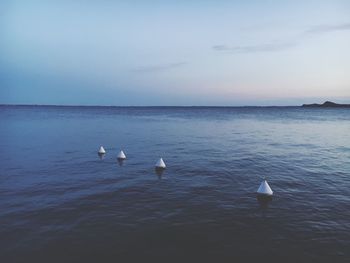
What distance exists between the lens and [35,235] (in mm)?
9531

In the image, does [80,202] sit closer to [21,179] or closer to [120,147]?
[21,179]

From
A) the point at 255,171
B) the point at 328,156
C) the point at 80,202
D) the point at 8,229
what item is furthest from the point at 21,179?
the point at 328,156

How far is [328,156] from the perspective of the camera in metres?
26.3

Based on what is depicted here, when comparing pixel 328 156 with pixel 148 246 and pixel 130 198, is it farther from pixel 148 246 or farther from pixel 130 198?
pixel 148 246

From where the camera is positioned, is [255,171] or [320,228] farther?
[255,171]

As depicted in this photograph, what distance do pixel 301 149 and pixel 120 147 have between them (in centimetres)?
2207

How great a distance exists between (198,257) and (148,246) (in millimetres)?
1818

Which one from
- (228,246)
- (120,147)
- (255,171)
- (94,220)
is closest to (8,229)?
(94,220)

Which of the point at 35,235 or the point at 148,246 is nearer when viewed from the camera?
the point at 148,246

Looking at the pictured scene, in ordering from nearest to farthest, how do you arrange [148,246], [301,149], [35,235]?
1. [148,246]
2. [35,235]
3. [301,149]

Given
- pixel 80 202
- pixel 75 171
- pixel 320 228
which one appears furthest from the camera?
pixel 75 171

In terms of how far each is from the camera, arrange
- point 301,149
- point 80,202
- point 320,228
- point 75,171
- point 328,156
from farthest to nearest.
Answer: point 301,149
point 328,156
point 75,171
point 80,202
point 320,228

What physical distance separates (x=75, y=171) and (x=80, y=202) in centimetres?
690

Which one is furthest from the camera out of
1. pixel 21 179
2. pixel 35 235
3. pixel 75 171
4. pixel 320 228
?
pixel 75 171
